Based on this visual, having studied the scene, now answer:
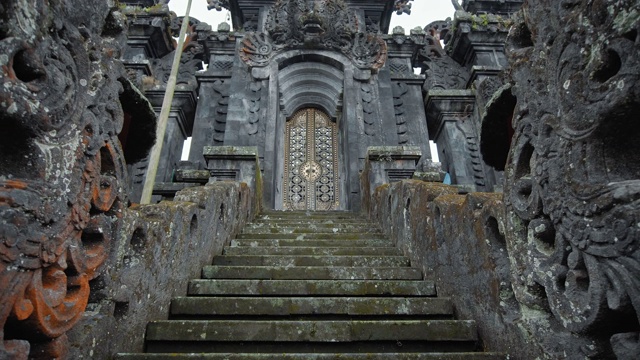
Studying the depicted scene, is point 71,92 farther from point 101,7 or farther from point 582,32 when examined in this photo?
point 582,32

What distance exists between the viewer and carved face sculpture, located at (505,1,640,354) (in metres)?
1.47

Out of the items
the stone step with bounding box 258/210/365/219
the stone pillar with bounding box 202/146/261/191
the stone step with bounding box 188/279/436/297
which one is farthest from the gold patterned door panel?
the stone step with bounding box 188/279/436/297

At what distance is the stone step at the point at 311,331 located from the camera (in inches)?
108

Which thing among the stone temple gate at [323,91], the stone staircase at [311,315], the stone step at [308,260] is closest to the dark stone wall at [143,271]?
the stone staircase at [311,315]

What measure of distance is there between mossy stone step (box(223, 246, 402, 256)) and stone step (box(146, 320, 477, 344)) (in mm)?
1715

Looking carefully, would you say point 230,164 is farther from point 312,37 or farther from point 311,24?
point 311,24

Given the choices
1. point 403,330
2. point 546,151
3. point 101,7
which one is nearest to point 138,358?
point 403,330

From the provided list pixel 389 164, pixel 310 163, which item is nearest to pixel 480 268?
pixel 389 164

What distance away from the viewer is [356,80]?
10.0 m

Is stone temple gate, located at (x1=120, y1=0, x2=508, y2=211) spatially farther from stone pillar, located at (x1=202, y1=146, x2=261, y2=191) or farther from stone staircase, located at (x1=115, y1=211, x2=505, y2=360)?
stone staircase, located at (x1=115, y1=211, x2=505, y2=360)

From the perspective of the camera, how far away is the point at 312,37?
10.1 metres

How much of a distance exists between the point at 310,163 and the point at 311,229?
4376 mm

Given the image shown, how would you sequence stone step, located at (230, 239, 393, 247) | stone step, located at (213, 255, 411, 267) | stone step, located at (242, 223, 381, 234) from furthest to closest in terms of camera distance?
1. stone step, located at (242, 223, 381, 234)
2. stone step, located at (230, 239, 393, 247)
3. stone step, located at (213, 255, 411, 267)

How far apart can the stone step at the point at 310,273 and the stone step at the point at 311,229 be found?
1667 mm
